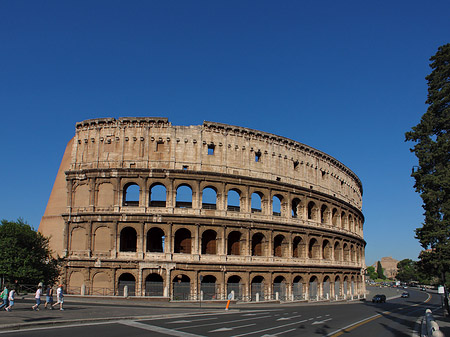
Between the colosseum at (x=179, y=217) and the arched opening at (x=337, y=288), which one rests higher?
the colosseum at (x=179, y=217)

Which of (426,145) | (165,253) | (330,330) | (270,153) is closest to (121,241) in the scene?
(165,253)

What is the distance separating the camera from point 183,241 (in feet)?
138

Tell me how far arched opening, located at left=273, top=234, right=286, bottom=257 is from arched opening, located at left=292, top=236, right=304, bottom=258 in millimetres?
2256

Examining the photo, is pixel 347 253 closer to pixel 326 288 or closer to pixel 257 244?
pixel 326 288

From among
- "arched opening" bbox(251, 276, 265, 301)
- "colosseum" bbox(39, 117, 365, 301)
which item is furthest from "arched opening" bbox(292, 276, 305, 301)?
"arched opening" bbox(251, 276, 265, 301)

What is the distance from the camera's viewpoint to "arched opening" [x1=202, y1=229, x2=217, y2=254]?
4319cm

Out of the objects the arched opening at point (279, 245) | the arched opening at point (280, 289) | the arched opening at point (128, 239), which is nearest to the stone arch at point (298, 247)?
the arched opening at point (279, 245)

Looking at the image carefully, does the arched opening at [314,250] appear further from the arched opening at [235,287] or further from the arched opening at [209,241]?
the arched opening at [209,241]

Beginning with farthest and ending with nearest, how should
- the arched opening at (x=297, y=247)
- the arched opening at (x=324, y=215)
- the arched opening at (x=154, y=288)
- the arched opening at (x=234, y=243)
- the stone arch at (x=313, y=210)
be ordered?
1. the arched opening at (x=324, y=215)
2. the stone arch at (x=313, y=210)
3. the arched opening at (x=297, y=247)
4. the arched opening at (x=234, y=243)
5. the arched opening at (x=154, y=288)

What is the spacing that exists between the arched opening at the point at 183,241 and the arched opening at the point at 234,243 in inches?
198

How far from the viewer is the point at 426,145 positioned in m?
32.8

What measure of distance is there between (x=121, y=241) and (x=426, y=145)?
101 ft

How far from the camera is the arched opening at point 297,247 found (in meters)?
49.2

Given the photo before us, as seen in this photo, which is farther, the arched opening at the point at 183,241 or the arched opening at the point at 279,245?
the arched opening at the point at 279,245
